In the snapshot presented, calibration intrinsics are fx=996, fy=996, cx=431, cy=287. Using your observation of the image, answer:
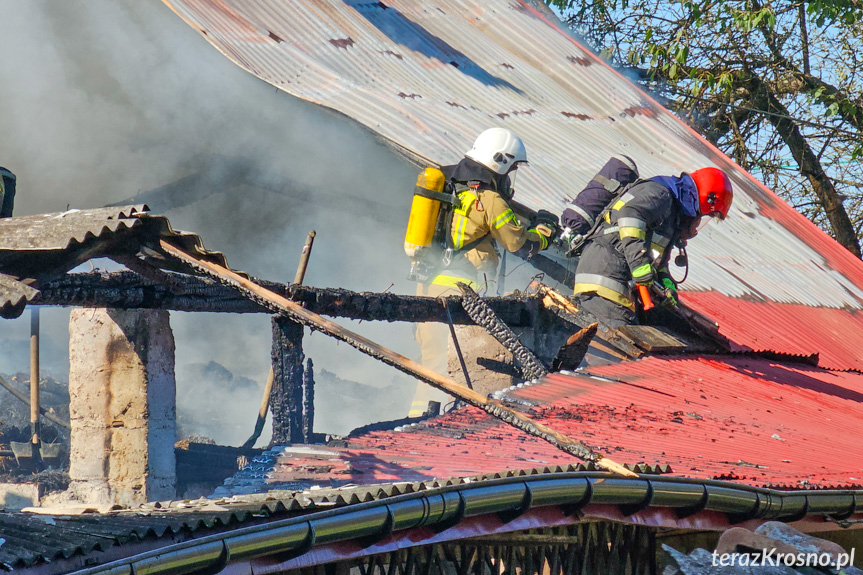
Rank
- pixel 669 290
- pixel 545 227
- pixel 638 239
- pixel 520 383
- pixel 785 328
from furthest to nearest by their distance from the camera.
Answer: pixel 785 328 → pixel 545 227 → pixel 669 290 → pixel 638 239 → pixel 520 383

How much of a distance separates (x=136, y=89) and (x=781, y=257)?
22.6 feet

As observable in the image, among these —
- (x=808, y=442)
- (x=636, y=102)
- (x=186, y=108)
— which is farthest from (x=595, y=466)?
(x=636, y=102)

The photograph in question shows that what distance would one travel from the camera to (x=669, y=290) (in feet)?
22.9

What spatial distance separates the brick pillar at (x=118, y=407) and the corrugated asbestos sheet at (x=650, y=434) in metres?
2.17

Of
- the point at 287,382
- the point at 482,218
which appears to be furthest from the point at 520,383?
the point at 482,218

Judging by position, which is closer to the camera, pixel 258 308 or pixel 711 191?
pixel 258 308

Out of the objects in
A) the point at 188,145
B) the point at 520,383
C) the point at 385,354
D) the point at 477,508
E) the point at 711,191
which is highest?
the point at 188,145

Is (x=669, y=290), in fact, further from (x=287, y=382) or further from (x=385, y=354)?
(x=385, y=354)

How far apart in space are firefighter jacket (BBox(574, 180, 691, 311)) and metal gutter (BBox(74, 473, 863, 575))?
9.00 ft

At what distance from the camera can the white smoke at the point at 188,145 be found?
33.0ft

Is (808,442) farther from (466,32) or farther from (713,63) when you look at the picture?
(713,63)

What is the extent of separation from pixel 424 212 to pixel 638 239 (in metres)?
1.69

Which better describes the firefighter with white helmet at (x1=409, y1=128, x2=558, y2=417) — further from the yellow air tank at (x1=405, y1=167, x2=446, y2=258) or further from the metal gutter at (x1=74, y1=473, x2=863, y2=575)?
the metal gutter at (x1=74, y1=473, x2=863, y2=575)

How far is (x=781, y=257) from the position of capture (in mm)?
10148
